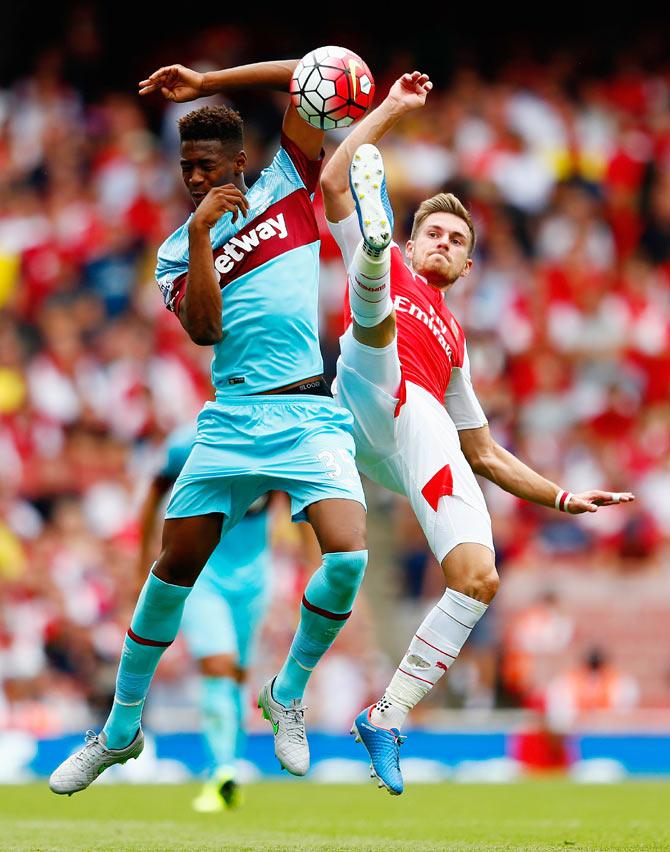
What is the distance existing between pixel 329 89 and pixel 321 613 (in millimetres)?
2219

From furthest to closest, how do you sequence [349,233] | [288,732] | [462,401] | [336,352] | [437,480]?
1. [336,352]
2. [462,401]
3. [349,233]
4. [437,480]
5. [288,732]

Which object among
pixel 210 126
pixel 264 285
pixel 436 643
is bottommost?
pixel 436 643

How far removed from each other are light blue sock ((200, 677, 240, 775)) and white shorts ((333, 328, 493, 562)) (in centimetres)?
253

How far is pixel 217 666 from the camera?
9.48 meters

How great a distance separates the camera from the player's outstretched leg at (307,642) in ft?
21.1

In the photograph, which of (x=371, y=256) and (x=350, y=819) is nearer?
(x=371, y=256)

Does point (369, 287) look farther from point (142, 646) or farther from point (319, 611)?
point (142, 646)

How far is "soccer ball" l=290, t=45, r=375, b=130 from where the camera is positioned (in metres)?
6.54

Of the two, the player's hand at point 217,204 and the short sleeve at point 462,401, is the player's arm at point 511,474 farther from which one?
the player's hand at point 217,204

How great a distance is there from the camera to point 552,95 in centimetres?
2138

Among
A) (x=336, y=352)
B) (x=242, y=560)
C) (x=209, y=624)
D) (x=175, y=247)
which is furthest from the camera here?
(x=336, y=352)

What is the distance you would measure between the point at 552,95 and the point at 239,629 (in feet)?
44.2

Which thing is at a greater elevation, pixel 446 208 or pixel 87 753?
pixel 446 208

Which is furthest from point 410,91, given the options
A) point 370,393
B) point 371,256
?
point 370,393
